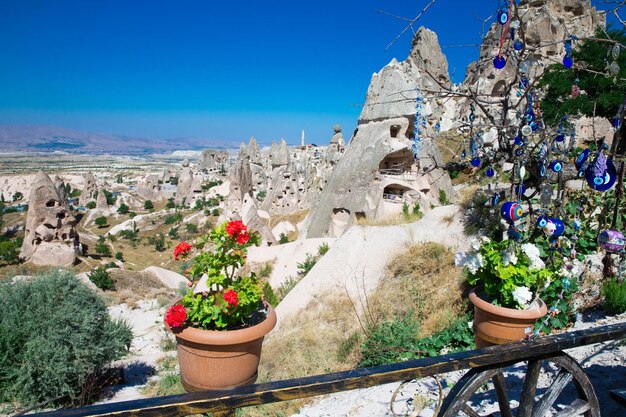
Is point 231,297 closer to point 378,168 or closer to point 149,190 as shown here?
point 378,168

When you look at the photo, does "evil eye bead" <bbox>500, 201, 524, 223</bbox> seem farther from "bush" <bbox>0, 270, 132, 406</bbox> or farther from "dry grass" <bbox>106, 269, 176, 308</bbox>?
"dry grass" <bbox>106, 269, 176, 308</bbox>

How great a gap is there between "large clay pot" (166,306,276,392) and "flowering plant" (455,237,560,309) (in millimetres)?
1948

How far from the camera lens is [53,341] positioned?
544 centimetres

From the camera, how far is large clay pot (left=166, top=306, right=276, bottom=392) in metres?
3.26

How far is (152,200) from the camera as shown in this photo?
2004 inches

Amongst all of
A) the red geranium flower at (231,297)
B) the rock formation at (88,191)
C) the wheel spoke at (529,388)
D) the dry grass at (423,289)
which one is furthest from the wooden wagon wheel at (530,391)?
the rock formation at (88,191)

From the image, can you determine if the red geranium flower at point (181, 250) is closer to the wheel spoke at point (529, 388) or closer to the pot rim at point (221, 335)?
the pot rim at point (221, 335)

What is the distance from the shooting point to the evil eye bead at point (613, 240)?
3092 millimetres

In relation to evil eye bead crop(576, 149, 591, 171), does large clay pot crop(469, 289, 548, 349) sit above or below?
below

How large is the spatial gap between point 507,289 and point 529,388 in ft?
6.56

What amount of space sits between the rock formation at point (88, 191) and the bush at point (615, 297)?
171ft

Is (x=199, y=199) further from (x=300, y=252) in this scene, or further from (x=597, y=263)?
(x=597, y=263)

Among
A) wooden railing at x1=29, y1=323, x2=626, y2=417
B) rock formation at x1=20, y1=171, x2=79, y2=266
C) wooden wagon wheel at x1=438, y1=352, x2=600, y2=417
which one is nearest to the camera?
wooden railing at x1=29, y1=323, x2=626, y2=417

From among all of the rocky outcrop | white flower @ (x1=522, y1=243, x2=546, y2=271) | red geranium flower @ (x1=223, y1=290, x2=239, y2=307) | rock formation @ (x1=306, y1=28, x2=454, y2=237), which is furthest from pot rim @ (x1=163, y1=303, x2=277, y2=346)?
the rocky outcrop
